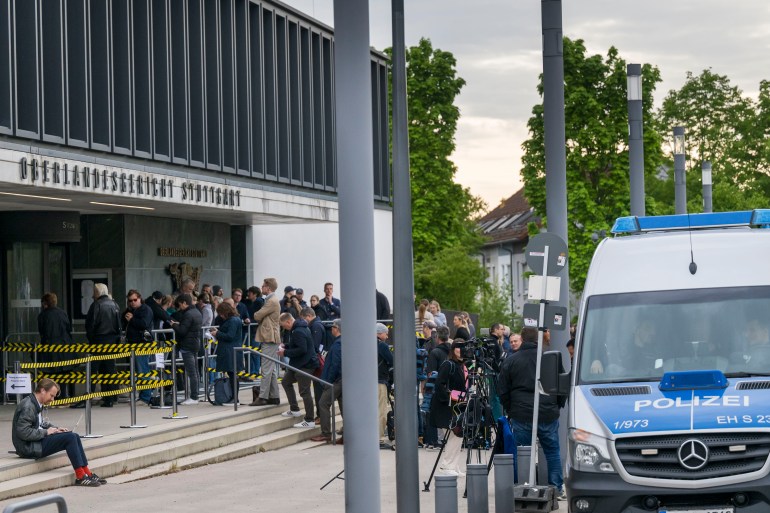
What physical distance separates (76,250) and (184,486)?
11.3 metres

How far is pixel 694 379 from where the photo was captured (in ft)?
36.8

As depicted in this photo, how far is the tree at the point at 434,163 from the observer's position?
66.2m

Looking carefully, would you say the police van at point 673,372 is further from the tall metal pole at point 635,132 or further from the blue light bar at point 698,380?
the tall metal pole at point 635,132

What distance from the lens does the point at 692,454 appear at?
35.4ft

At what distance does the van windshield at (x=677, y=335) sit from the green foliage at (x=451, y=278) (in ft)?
183

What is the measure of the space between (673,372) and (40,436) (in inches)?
338

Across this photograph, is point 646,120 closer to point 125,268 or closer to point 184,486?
point 125,268

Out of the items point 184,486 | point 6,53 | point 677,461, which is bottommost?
point 184,486

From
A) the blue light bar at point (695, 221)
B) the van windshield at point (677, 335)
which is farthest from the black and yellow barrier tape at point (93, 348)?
the van windshield at point (677, 335)

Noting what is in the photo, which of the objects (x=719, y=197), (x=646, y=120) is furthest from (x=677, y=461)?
(x=719, y=197)

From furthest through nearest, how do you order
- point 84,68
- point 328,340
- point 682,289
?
1. point 328,340
2. point 84,68
3. point 682,289

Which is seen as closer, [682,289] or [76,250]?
[682,289]

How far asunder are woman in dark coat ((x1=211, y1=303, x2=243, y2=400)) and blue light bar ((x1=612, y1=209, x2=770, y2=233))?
11224mm

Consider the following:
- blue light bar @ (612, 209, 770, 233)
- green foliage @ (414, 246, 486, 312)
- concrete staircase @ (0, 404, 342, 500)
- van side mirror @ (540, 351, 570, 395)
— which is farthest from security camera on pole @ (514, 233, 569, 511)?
green foliage @ (414, 246, 486, 312)
